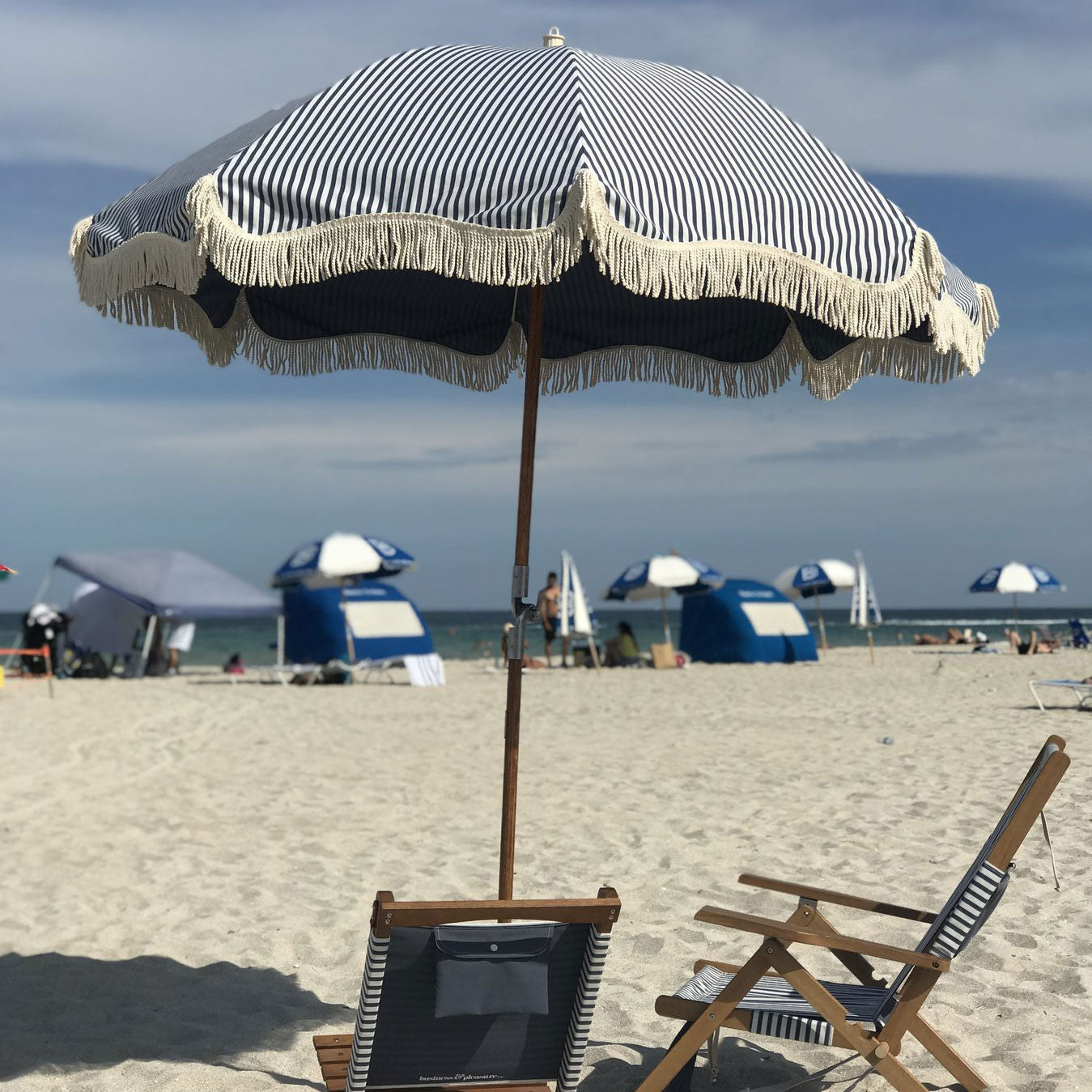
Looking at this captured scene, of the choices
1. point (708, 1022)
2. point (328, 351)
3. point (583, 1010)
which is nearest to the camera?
point (583, 1010)

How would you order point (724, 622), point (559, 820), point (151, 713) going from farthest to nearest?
point (724, 622)
point (151, 713)
point (559, 820)

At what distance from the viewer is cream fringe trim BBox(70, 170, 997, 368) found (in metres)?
2.64

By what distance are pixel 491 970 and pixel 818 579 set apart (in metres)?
21.0

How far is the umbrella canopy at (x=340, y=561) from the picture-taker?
17484mm

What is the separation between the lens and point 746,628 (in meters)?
19.8

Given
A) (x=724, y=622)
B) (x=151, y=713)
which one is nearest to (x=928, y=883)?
(x=151, y=713)

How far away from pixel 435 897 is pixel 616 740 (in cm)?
473

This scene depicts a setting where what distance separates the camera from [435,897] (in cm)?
505

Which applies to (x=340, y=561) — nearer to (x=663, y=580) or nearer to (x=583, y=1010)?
(x=663, y=580)

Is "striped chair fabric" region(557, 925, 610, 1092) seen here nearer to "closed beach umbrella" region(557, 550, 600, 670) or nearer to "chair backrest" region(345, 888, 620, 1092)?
"chair backrest" region(345, 888, 620, 1092)

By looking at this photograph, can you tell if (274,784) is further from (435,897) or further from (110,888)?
(435,897)

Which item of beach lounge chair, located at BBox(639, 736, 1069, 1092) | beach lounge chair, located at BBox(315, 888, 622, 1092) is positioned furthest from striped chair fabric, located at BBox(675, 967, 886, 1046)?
beach lounge chair, located at BBox(315, 888, 622, 1092)

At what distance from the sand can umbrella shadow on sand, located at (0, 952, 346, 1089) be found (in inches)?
0.5

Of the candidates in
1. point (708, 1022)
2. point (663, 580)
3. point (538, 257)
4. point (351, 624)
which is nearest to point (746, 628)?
point (663, 580)
